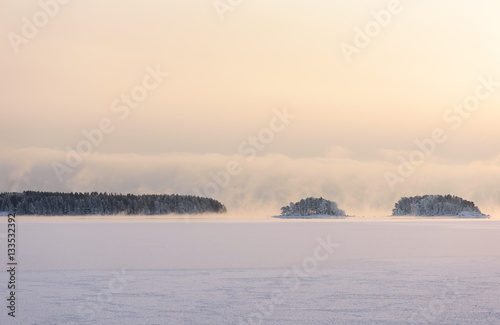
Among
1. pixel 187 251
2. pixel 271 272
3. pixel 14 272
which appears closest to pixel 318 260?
pixel 271 272

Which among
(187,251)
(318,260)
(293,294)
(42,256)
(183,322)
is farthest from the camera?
(187,251)

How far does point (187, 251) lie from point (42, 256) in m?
8.28

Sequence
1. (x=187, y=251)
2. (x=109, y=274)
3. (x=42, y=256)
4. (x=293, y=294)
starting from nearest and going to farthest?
(x=293, y=294), (x=109, y=274), (x=42, y=256), (x=187, y=251)

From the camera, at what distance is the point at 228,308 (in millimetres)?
16328

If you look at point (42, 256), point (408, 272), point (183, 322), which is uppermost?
point (42, 256)

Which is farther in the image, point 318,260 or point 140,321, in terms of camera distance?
point 318,260

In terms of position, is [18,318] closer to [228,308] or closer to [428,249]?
[228,308]

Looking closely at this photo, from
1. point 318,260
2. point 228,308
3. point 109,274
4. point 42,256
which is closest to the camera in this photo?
point 228,308

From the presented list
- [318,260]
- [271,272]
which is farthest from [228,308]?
[318,260]

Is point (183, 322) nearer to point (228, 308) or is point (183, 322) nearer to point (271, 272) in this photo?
point (228, 308)

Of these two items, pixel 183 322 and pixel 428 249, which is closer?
pixel 183 322

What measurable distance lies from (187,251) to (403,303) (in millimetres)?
19782

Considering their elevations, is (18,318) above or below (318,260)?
below

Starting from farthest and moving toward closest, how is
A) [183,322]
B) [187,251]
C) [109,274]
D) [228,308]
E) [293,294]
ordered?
[187,251] → [109,274] → [293,294] → [228,308] → [183,322]
